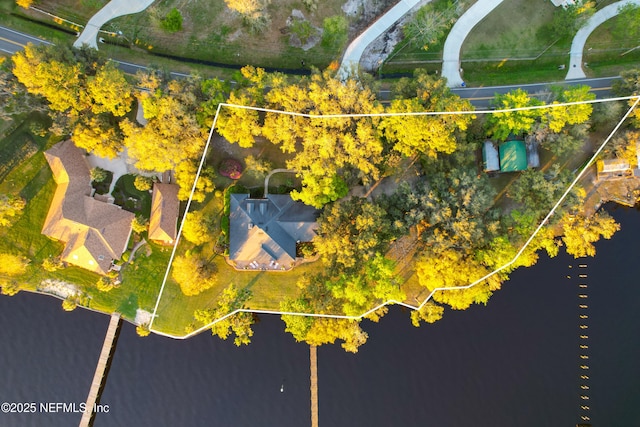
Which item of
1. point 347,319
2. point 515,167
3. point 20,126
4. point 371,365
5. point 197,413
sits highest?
point 20,126

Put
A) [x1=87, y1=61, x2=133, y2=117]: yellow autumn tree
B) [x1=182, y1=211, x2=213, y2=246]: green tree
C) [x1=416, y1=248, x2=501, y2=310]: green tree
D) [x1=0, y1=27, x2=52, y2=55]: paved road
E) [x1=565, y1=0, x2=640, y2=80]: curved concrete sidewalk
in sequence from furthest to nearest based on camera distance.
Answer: [x1=565, y1=0, x2=640, y2=80]: curved concrete sidewalk
[x1=0, y1=27, x2=52, y2=55]: paved road
[x1=182, y1=211, x2=213, y2=246]: green tree
[x1=416, y1=248, x2=501, y2=310]: green tree
[x1=87, y1=61, x2=133, y2=117]: yellow autumn tree

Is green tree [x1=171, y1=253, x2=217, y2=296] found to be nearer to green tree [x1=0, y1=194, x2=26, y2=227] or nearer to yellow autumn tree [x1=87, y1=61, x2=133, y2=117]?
yellow autumn tree [x1=87, y1=61, x2=133, y2=117]

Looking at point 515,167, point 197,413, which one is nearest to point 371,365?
point 197,413

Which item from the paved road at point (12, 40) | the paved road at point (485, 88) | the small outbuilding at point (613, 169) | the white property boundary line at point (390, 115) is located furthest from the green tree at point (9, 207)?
the small outbuilding at point (613, 169)

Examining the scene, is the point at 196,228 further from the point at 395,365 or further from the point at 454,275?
the point at 454,275

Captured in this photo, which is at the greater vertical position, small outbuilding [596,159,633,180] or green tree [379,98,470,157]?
green tree [379,98,470,157]

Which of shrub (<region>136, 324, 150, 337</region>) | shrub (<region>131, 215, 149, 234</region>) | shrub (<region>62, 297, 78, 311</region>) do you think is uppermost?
shrub (<region>131, 215, 149, 234</region>)

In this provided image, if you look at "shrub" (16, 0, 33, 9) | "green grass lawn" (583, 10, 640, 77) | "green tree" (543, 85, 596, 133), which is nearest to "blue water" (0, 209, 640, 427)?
"green tree" (543, 85, 596, 133)

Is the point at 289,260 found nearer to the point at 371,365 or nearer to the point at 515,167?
the point at 371,365
